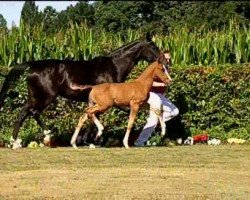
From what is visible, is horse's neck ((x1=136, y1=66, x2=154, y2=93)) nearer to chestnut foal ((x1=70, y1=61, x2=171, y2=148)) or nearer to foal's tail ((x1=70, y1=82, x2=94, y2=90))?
chestnut foal ((x1=70, y1=61, x2=171, y2=148))

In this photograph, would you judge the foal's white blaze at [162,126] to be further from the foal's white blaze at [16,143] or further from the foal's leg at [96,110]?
the foal's white blaze at [16,143]

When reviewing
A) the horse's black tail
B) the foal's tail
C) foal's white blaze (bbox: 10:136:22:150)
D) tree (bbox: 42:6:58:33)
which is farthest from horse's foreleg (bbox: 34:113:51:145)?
tree (bbox: 42:6:58:33)

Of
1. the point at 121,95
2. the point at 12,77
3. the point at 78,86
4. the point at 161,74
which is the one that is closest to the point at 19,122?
the point at 12,77

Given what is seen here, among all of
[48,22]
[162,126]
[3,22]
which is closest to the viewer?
[162,126]

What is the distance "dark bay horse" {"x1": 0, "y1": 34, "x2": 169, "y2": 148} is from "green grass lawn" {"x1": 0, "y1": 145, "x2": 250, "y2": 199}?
0.97 metres

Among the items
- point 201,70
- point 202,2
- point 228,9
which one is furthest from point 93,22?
point 201,70

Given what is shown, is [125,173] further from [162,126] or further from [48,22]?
[48,22]

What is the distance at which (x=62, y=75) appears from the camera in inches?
624

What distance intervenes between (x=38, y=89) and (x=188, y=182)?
5447 millimetres

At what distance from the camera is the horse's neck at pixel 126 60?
16.1 metres

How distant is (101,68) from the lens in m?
16.0

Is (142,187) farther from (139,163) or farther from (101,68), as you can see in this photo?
(101,68)

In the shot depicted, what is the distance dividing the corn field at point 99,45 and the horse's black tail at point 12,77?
7.11 feet

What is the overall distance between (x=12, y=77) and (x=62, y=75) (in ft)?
3.68
